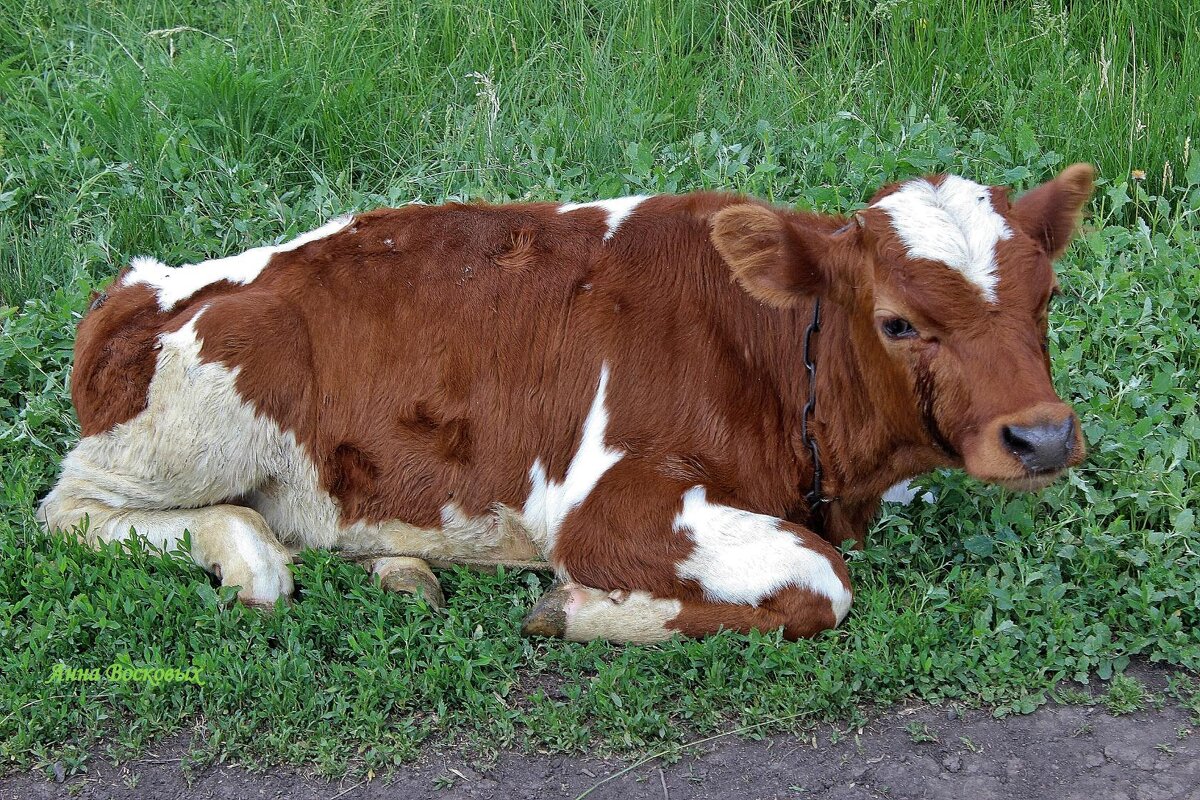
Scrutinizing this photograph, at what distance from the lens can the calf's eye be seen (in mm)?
3953

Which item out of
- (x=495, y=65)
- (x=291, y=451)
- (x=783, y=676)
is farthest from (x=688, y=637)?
(x=495, y=65)

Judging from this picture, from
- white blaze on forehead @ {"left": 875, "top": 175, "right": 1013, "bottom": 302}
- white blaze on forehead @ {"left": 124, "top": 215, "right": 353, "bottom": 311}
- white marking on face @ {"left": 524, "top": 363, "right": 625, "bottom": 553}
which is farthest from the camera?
white blaze on forehead @ {"left": 124, "top": 215, "right": 353, "bottom": 311}

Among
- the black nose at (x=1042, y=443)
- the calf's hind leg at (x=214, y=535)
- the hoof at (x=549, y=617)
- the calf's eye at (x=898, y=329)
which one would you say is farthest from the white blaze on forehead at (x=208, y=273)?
the black nose at (x=1042, y=443)

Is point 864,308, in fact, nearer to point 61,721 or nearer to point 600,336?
point 600,336

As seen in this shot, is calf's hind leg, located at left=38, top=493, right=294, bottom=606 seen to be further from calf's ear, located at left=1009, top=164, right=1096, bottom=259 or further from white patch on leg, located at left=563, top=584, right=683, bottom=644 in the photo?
calf's ear, located at left=1009, top=164, right=1096, bottom=259

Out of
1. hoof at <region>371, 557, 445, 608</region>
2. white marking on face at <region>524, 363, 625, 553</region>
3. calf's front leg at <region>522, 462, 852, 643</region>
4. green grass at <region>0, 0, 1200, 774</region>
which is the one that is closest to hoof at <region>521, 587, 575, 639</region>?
calf's front leg at <region>522, 462, 852, 643</region>

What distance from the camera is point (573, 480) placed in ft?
14.7

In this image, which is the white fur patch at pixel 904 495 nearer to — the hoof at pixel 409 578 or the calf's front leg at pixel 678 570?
the calf's front leg at pixel 678 570

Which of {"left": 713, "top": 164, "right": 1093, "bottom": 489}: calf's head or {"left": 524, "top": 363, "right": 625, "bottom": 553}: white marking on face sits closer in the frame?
{"left": 713, "top": 164, "right": 1093, "bottom": 489}: calf's head

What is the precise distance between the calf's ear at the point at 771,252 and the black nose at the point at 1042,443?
830 millimetres

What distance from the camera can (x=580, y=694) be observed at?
4070 mm

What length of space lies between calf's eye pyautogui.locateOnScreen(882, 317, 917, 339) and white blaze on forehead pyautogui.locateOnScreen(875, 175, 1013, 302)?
0.21 metres

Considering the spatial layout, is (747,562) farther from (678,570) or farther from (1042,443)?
(1042,443)

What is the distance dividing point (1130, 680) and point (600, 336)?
2027mm
